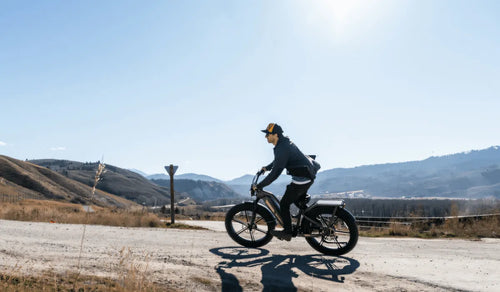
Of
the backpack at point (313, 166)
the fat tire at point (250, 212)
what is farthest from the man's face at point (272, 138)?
the fat tire at point (250, 212)

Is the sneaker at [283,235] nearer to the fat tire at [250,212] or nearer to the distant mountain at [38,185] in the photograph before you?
the fat tire at [250,212]

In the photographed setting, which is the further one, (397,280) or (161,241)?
(161,241)

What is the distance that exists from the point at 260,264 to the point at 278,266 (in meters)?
0.30

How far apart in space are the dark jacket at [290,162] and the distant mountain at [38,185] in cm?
12537

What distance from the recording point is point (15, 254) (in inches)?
247

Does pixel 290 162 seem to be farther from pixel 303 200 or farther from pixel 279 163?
pixel 303 200

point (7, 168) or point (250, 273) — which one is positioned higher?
point (7, 168)

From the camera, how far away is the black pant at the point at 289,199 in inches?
279

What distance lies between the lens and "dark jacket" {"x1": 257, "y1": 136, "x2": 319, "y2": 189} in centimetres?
709

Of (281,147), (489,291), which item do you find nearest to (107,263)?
(281,147)

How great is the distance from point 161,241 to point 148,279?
361cm

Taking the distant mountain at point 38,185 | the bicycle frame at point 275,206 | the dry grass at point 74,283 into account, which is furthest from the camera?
the distant mountain at point 38,185

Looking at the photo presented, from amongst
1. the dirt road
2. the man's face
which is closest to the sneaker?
the dirt road

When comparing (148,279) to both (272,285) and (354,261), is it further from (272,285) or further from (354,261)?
(354,261)
